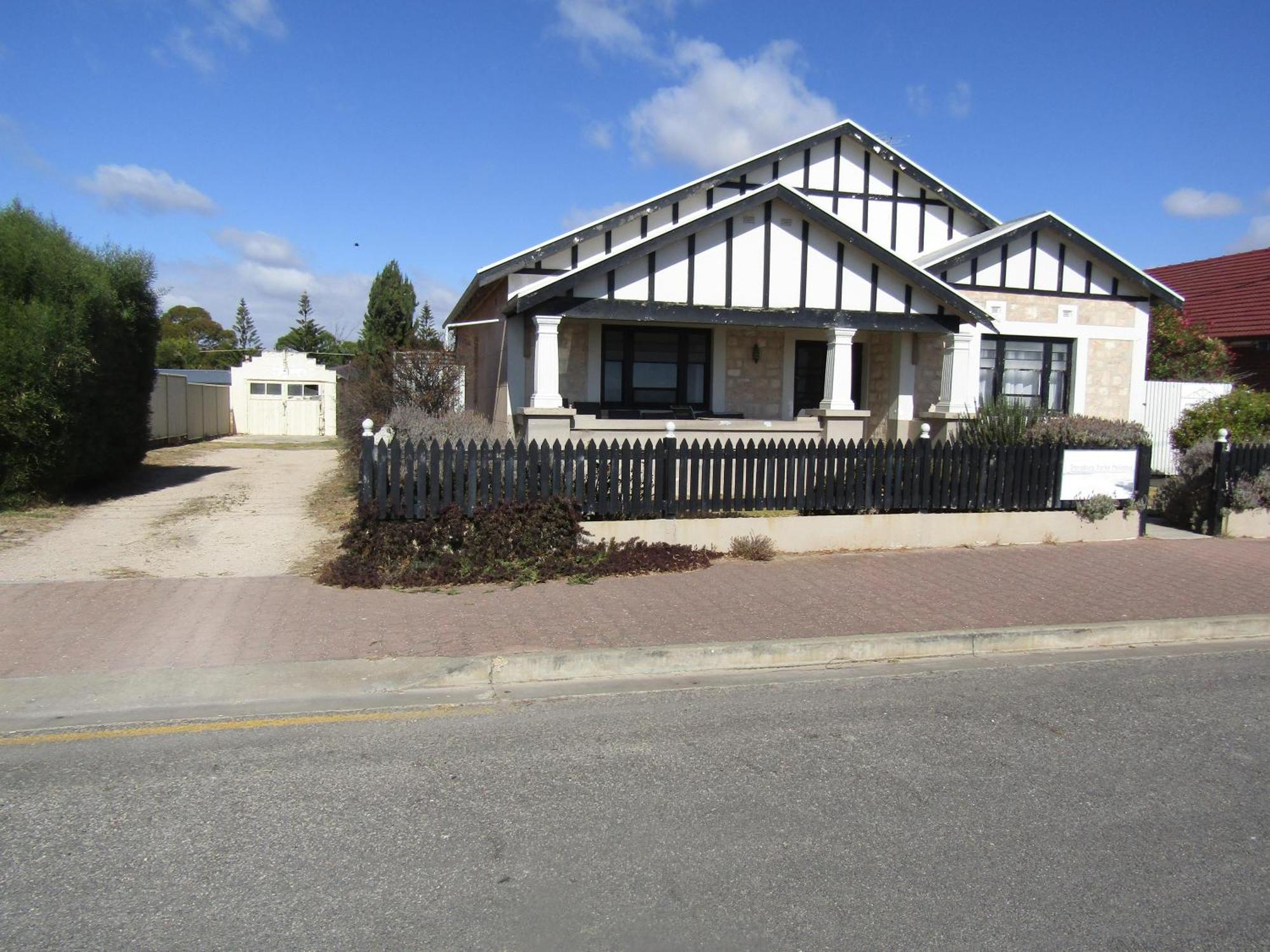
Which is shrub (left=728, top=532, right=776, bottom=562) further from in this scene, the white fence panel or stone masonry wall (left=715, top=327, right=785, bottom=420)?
the white fence panel

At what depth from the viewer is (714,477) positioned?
34.9 ft

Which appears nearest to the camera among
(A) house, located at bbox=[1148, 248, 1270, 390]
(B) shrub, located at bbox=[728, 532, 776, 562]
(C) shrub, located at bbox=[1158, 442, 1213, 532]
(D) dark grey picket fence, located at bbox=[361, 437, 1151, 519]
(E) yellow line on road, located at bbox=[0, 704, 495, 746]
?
(E) yellow line on road, located at bbox=[0, 704, 495, 746]

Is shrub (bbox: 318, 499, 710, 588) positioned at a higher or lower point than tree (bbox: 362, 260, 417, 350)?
lower

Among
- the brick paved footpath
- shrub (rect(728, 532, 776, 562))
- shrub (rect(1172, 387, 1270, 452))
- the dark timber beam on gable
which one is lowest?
the brick paved footpath

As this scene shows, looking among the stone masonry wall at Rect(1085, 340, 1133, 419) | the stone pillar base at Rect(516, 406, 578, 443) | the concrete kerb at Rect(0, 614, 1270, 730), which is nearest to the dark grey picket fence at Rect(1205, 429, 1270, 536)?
the stone masonry wall at Rect(1085, 340, 1133, 419)

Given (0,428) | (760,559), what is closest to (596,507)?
(760,559)

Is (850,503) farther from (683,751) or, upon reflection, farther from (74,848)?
(74,848)

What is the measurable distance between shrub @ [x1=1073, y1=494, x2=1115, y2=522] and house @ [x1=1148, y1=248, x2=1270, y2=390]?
13352 mm

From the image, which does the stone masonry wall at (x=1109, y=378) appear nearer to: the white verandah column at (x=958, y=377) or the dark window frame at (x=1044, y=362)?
the dark window frame at (x=1044, y=362)

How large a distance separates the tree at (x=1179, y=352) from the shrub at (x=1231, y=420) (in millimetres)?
5313

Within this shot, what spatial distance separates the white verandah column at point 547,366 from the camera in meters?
12.5

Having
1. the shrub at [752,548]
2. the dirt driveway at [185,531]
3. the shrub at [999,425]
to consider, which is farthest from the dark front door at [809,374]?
the dirt driveway at [185,531]

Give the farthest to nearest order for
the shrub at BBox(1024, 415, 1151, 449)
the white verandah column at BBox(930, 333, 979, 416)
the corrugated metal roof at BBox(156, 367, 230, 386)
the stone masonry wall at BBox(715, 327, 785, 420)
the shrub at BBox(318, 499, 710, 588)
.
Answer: the corrugated metal roof at BBox(156, 367, 230, 386)
the stone masonry wall at BBox(715, 327, 785, 420)
the white verandah column at BBox(930, 333, 979, 416)
the shrub at BBox(1024, 415, 1151, 449)
the shrub at BBox(318, 499, 710, 588)

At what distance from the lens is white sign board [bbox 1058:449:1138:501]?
11953 millimetres
